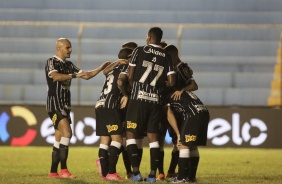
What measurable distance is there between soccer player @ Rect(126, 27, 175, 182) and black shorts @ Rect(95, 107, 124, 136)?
42 cm

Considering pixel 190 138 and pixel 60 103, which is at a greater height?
pixel 60 103

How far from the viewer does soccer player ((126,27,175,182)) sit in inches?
465

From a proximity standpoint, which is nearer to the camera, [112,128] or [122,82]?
[122,82]

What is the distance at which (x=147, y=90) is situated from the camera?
11.9 metres

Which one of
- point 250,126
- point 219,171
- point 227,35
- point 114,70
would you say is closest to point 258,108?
point 250,126

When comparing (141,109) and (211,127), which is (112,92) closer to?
(141,109)

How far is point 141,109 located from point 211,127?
9.05 m

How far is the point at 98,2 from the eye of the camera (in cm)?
2627

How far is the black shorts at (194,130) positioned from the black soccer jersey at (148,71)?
51cm

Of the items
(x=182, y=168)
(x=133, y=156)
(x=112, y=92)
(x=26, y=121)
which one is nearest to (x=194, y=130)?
(x=182, y=168)

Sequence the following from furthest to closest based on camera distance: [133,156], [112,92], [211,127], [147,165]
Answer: [211,127], [147,165], [112,92], [133,156]

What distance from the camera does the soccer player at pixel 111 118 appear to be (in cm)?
1224

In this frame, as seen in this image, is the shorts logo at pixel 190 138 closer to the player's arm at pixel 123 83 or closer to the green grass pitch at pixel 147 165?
the green grass pitch at pixel 147 165

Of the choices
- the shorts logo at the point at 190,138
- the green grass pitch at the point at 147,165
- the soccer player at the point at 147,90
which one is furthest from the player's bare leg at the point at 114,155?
the shorts logo at the point at 190,138
